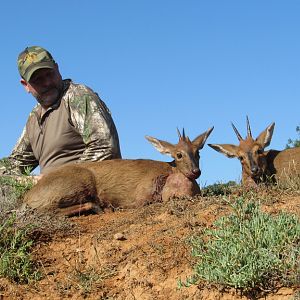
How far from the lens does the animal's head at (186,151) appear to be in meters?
8.52

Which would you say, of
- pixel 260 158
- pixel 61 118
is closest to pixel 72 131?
pixel 61 118

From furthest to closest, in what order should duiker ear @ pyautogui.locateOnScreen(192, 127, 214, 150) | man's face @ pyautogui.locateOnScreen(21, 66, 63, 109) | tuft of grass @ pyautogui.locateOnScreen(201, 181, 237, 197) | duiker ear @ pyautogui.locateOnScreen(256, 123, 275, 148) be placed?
duiker ear @ pyautogui.locateOnScreen(256, 123, 275, 148)
man's face @ pyautogui.locateOnScreen(21, 66, 63, 109)
duiker ear @ pyautogui.locateOnScreen(192, 127, 214, 150)
tuft of grass @ pyautogui.locateOnScreen(201, 181, 237, 197)

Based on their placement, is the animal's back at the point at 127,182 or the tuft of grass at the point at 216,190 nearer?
the animal's back at the point at 127,182

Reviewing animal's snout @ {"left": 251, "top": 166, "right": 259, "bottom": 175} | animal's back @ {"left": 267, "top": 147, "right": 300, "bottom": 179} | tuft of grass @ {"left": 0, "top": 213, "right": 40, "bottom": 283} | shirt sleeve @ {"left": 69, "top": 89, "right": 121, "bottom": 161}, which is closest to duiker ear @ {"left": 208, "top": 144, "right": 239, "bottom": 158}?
animal's back @ {"left": 267, "top": 147, "right": 300, "bottom": 179}

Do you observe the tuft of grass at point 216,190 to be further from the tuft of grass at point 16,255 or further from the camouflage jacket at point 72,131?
the tuft of grass at point 16,255

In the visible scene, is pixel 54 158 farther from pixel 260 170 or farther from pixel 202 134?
pixel 260 170

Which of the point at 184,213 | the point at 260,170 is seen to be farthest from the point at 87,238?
the point at 260,170

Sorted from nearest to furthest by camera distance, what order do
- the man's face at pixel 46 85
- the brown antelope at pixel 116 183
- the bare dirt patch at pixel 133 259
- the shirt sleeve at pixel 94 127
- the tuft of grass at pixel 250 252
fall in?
the tuft of grass at pixel 250 252 → the bare dirt patch at pixel 133 259 → the brown antelope at pixel 116 183 → the shirt sleeve at pixel 94 127 → the man's face at pixel 46 85

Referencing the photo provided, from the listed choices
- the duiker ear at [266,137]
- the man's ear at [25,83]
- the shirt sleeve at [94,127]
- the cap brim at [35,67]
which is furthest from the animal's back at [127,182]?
the duiker ear at [266,137]

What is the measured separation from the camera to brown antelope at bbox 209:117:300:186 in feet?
35.4

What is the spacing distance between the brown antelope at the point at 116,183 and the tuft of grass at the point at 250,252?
275 cm

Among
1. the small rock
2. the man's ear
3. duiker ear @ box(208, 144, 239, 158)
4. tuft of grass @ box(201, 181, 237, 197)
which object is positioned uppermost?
the man's ear

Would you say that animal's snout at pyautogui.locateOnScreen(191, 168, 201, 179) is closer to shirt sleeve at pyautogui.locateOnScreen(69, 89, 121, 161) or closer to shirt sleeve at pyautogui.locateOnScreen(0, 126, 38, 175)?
shirt sleeve at pyautogui.locateOnScreen(69, 89, 121, 161)

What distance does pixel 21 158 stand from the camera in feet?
35.8
